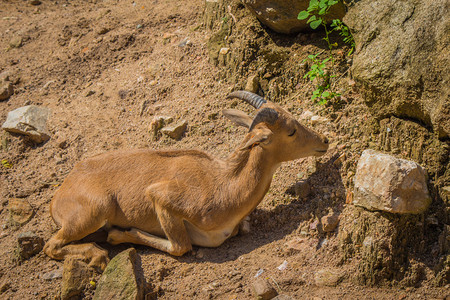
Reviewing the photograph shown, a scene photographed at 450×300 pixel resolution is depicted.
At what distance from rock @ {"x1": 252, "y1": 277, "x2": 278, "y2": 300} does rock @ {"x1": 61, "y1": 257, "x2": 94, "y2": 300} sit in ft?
7.43

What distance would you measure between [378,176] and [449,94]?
124cm

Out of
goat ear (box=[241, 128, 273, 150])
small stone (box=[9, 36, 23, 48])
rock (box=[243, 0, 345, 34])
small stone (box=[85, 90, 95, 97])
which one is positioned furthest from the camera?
small stone (box=[9, 36, 23, 48])

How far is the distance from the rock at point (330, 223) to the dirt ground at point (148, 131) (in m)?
0.13

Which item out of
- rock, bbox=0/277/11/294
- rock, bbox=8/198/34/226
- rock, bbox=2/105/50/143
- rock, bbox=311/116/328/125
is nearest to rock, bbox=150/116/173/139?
rock, bbox=2/105/50/143

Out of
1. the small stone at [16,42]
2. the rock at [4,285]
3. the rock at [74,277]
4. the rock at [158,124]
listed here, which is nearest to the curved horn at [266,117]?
the rock at [158,124]

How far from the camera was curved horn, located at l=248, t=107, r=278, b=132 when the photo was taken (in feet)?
20.3

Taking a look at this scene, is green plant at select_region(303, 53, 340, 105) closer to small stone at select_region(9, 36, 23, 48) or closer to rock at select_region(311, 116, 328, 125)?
rock at select_region(311, 116, 328, 125)

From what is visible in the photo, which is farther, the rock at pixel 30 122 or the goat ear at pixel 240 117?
the rock at pixel 30 122

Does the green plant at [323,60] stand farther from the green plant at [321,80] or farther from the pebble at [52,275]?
the pebble at [52,275]

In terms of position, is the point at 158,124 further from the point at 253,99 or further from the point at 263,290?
the point at 263,290

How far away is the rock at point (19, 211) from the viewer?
7.26 meters

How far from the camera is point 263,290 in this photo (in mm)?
5336

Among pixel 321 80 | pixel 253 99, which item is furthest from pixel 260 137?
pixel 321 80

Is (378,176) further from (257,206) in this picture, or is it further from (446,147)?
(257,206)
